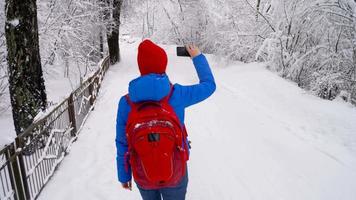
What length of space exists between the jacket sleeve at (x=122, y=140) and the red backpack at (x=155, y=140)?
0.25ft

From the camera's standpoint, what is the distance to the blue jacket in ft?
6.68

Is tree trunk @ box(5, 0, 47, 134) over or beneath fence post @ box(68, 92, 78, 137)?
over

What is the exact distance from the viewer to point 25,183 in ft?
12.1

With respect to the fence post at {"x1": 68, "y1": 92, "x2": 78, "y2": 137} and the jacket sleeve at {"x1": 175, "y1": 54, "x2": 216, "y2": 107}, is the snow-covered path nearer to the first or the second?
the fence post at {"x1": 68, "y1": 92, "x2": 78, "y2": 137}

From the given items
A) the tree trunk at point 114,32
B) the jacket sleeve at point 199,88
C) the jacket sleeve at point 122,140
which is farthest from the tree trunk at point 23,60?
the tree trunk at point 114,32

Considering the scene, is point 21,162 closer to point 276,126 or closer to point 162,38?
point 276,126

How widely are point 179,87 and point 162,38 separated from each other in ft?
106

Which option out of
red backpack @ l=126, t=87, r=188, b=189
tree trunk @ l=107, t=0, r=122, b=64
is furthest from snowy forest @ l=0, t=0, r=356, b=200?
tree trunk @ l=107, t=0, r=122, b=64

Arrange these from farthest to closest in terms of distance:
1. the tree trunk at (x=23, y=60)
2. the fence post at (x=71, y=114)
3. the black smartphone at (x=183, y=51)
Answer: the fence post at (x=71, y=114) → the tree trunk at (x=23, y=60) → the black smartphone at (x=183, y=51)

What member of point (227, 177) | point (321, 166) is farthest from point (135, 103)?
point (321, 166)

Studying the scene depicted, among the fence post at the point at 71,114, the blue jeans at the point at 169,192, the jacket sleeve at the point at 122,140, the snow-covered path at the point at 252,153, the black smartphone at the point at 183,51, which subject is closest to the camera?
the jacket sleeve at the point at 122,140

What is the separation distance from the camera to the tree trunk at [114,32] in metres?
18.4

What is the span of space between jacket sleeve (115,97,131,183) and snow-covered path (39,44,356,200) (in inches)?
68.1

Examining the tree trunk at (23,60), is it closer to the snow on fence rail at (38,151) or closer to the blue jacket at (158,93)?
the snow on fence rail at (38,151)
